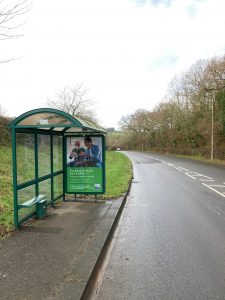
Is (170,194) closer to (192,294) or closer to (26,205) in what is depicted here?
(26,205)

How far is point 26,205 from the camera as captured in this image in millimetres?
6430

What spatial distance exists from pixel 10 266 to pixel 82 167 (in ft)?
17.2

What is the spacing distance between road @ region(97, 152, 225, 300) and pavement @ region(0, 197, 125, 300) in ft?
1.17

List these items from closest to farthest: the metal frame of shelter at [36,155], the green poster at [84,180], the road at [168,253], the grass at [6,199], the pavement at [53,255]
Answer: the pavement at [53,255] < the road at [168,253] < the grass at [6,199] < the metal frame of shelter at [36,155] < the green poster at [84,180]

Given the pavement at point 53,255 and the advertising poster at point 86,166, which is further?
the advertising poster at point 86,166

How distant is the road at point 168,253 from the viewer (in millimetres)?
3996

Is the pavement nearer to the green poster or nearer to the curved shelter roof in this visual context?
the green poster

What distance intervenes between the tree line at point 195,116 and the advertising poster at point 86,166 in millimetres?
19161

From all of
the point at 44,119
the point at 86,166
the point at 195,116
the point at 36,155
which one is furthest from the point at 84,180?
the point at 195,116

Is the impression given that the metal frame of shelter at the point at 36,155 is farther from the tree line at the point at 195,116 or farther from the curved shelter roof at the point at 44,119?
the tree line at the point at 195,116

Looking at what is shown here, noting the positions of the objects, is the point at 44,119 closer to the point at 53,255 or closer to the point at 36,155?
the point at 36,155

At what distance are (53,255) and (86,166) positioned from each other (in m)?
4.78

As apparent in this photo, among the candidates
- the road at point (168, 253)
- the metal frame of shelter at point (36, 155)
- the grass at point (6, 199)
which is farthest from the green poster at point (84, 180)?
the grass at point (6, 199)

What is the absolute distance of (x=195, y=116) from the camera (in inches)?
1602
